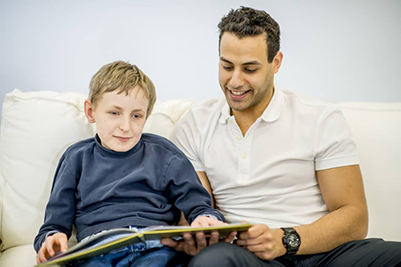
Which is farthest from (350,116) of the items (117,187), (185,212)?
(117,187)

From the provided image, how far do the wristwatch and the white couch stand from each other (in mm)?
493

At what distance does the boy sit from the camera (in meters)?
1.49

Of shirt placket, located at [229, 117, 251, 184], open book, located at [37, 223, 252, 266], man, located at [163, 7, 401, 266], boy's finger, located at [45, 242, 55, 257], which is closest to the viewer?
open book, located at [37, 223, 252, 266]

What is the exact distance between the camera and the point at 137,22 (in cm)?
225

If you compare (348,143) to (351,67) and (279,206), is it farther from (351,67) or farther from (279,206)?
(351,67)

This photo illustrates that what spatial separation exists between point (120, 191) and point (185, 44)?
1.00m

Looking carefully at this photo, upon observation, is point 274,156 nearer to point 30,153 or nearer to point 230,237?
point 230,237

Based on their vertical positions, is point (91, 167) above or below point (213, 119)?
below

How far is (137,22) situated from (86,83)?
0.38 meters

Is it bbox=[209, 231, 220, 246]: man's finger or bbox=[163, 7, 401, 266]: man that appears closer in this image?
bbox=[209, 231, 220, 246]: man's finger

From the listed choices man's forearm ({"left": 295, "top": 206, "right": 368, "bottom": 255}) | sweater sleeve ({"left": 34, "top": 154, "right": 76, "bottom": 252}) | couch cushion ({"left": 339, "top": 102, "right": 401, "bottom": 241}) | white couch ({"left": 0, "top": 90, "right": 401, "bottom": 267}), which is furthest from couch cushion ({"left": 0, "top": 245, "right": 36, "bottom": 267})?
couch cushion ({"left": 339, "top": 102, "right": 401, "bottom": 241})

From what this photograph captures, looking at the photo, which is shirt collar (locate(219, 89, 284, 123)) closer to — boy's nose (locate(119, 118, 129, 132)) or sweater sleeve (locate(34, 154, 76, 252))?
boy's nose (locate(119, 118, 129, 132))

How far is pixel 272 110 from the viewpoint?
5.66 ft

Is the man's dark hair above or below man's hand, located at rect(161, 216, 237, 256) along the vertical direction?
above
